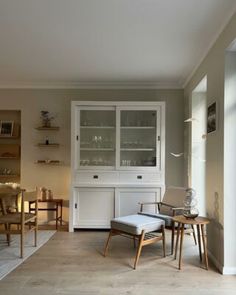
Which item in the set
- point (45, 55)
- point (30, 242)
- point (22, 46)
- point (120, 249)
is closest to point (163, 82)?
point (45, 55)

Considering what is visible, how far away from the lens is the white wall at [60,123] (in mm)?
5301

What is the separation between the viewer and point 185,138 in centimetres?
516

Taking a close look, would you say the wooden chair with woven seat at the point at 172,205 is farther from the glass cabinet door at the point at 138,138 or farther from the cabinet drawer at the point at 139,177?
the glass cabinet door at the point at 138,138

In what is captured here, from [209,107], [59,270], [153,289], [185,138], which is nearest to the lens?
[153,289]

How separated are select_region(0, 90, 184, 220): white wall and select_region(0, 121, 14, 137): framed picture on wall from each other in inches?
10.0

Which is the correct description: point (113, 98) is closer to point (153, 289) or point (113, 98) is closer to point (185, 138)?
point (185, 138)

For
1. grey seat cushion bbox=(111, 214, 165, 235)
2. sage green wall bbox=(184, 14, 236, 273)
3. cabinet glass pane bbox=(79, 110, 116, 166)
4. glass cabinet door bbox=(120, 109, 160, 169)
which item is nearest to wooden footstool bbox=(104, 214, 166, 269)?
grey seat cushion bbox=(111, 214, 165, 235)

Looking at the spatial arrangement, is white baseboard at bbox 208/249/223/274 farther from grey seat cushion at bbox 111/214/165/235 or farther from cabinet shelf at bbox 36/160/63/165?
cabinet shelf at bbox 36/160/63/165

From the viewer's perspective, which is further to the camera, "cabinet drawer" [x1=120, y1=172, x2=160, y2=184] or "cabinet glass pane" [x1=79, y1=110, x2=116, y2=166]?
"cabinet glass pane" [x1=79, y1=110, x2=116, y2=166]

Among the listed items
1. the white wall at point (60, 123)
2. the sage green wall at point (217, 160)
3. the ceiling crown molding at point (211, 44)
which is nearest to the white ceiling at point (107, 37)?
the ceiling crown molding at point (211, 44)

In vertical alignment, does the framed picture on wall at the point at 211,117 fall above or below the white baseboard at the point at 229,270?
above

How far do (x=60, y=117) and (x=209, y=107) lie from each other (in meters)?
2.77

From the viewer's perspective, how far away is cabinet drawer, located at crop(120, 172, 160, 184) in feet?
15.9

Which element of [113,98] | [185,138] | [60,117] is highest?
[113,98]
